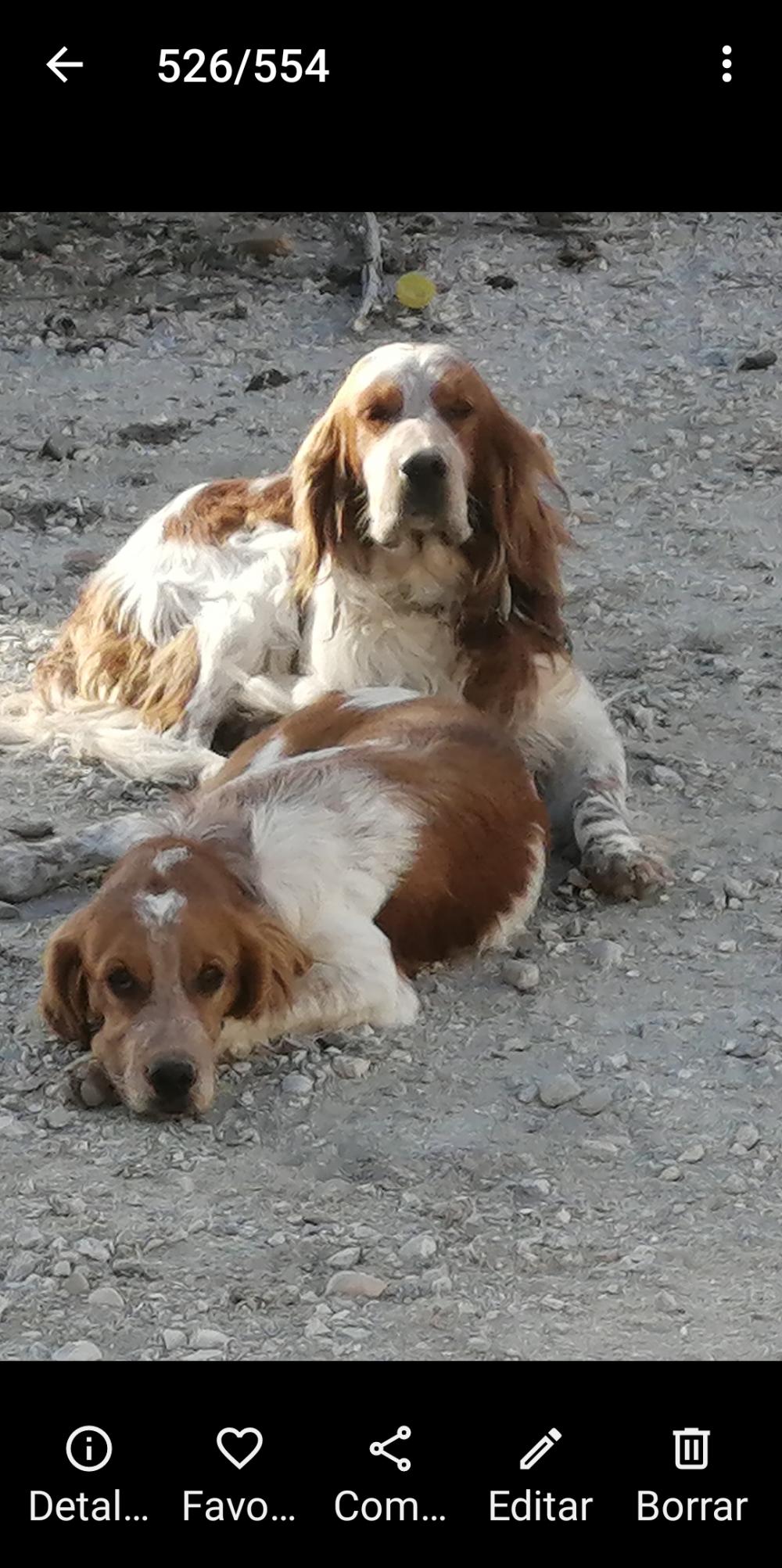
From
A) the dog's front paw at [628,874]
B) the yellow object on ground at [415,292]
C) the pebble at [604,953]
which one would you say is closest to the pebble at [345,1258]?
the pebble at [604,953]

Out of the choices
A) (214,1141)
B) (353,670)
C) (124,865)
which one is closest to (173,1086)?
(214,1141)

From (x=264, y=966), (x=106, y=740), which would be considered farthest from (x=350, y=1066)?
(x=106, y=740)

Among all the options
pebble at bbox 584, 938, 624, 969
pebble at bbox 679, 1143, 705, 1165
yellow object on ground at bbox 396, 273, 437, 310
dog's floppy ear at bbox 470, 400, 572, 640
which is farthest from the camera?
yellow object on ground at bbox 396, 273, 437, 310

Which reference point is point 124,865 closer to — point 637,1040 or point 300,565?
point 637,1040

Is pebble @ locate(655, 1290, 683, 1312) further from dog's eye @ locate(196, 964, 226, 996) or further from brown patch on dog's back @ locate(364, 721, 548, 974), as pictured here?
brown patch on dog's back @ locate(364, 721, 548, 974)

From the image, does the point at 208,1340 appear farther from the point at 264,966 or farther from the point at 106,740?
the point at 106,740

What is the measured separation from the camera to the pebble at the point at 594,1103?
4480mm

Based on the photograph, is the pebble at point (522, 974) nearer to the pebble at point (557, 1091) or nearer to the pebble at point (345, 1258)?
the pebble at point (557, 1091)

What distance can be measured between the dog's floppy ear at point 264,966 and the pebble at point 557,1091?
1.65 feet

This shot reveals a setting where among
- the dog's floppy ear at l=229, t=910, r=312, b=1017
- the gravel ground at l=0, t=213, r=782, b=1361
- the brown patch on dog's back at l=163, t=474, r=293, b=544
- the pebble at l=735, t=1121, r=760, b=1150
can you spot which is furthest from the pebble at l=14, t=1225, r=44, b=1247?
the brown patch on dog's back at l=163, t=474, r=293, b=544

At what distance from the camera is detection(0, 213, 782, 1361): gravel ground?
385 centimetres

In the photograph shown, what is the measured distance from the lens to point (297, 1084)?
4523 mm

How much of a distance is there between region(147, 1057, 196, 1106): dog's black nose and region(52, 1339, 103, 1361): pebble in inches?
28.4

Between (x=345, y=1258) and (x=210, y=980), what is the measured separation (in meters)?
0.72
